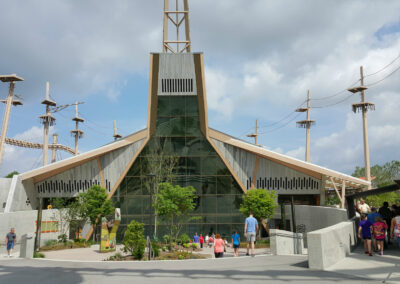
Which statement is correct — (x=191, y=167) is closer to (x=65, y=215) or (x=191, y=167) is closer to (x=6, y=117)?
(x=65, y=215)

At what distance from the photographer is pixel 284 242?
13344 millimetres

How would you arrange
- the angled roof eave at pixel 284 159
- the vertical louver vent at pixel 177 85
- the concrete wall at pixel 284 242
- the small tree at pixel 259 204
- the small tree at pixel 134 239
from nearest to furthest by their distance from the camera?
the concrete wall at pixel 284 242
the small tree at pixel 134 239
the small tree at pixel 259 204
the angled roof eave at pixel 284 159
the vertical louver vent at pixel 177 85

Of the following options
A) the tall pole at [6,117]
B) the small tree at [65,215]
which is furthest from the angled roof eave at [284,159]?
the tall pole at [6,117]

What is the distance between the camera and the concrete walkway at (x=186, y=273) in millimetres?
7609

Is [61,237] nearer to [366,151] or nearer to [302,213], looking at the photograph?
[302,213]

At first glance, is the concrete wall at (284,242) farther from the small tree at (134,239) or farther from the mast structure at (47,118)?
the mast structure at (47,118)

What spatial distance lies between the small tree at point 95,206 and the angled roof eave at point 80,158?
10.8 ft

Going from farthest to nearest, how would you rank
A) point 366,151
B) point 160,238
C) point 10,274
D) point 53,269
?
1. point 366,151
2. point 160,238
3. point 53,269
4. point 10,274

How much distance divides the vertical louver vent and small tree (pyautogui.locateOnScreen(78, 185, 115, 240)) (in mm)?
10385

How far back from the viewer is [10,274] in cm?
927

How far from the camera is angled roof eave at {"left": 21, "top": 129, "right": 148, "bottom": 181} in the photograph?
28.6 m

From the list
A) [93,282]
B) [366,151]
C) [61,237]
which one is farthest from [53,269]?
[366,151]

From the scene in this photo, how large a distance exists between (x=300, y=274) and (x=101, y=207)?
846 inches


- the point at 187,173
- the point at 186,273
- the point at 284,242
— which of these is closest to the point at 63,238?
the point at 187,173
